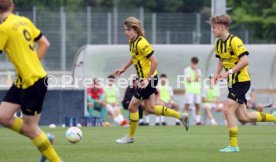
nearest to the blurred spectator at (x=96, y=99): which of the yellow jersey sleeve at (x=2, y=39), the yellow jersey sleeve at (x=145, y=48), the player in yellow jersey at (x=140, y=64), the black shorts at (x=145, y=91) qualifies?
the player in yellow jersey at (x=140, y=64)

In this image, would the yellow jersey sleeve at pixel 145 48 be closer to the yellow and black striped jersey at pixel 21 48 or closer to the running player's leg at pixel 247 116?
the running player's leg at pixel 247 116

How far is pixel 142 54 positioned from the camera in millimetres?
14914

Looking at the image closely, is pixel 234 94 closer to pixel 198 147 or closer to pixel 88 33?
pixel 198 147

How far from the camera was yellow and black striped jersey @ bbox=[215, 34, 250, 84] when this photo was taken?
13.3 meters

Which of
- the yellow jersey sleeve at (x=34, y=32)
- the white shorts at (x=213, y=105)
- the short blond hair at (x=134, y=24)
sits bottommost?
the white shorts at (x=213, y=105)

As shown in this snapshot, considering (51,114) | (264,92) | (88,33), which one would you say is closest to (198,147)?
(51,114)

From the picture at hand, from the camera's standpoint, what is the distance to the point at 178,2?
194ft

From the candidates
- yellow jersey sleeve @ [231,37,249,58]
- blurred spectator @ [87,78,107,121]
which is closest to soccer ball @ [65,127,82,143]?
yellow jersey sleeve @ [231,37,249,58]

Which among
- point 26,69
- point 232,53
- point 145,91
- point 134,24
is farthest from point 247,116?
point 26,69

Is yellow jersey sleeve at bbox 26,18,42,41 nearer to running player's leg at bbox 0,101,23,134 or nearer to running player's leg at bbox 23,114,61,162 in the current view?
running player's leg at bbox 0,101,23,134

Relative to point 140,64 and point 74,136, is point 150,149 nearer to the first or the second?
point 74,136

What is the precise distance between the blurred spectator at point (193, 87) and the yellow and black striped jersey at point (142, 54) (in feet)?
38.5

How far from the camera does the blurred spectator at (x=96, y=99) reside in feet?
86.6

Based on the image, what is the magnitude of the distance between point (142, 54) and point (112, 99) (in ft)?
40.3
